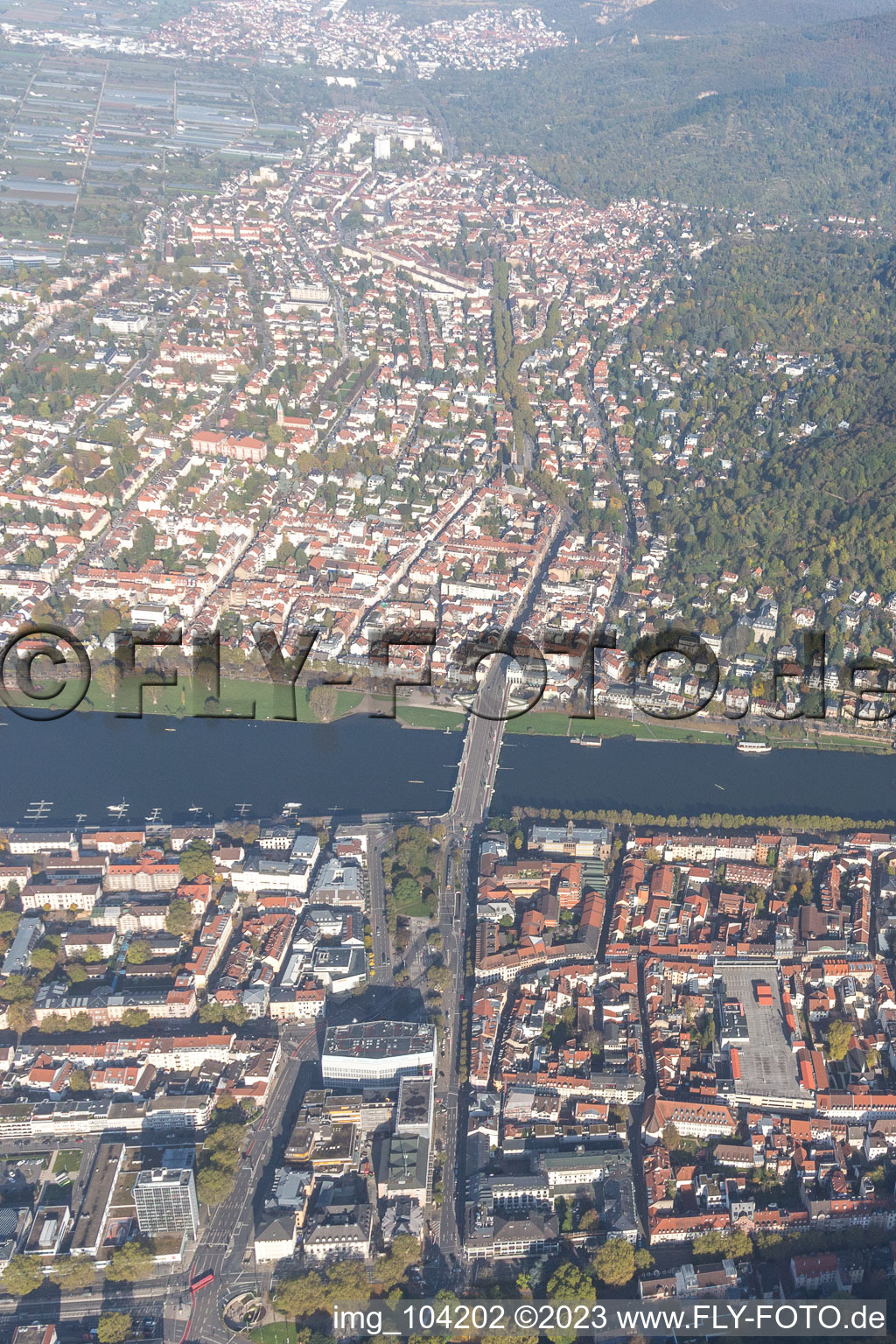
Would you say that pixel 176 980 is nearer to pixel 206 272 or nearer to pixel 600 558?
pixel 600 558

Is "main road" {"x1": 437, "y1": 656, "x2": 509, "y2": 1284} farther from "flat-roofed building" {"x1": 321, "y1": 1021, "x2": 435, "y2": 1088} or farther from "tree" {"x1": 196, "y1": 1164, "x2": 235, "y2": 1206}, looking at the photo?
"tree" {"x1": 196, "y1": 1164, "x2": 235, "y2": 1206}

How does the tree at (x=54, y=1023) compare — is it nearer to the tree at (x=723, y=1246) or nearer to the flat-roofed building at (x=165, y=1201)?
the flat-roofed building at (x=165, y=1201)

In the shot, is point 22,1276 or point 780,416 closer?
point 22,1276

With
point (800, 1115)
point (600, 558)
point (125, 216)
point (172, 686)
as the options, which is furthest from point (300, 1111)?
point (125, 216)

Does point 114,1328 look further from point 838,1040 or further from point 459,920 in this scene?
point 838,1040

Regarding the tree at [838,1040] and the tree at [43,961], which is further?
the tree at [43,961]

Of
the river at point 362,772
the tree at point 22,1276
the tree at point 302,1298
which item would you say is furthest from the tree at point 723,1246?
the river at point 362,772

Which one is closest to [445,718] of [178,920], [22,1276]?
[178,920]
